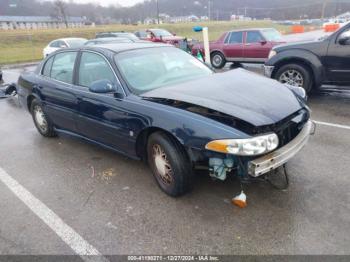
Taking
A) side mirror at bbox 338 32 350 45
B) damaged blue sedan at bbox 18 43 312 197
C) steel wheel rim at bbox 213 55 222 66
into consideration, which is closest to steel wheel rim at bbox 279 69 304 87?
side mirror at bbox 338 32 350 45

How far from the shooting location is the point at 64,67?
459 centimetres

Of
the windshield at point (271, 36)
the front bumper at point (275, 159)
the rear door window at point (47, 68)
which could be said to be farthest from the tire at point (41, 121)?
the windshield at point (271, 36)

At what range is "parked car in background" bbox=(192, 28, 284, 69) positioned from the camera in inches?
446

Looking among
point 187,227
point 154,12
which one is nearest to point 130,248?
point 187,227

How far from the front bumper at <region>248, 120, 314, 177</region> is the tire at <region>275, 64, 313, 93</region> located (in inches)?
154

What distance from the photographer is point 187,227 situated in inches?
112

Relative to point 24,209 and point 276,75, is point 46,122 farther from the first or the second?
point 276,75

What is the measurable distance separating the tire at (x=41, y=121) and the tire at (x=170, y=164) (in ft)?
8.18

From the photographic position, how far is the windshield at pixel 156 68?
3.67m

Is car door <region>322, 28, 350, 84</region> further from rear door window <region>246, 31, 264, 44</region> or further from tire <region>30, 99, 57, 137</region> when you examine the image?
tire <region>30, 99, 57, 137</region>

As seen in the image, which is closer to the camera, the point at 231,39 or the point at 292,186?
the point at 292,186

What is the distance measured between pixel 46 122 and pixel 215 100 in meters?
3.32

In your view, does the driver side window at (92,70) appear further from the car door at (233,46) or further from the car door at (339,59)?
the car door at (233,46)

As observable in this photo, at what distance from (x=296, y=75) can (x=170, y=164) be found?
4.94m
